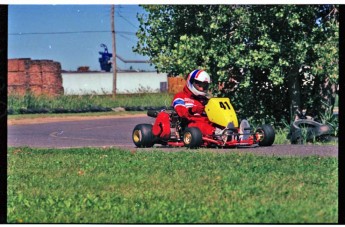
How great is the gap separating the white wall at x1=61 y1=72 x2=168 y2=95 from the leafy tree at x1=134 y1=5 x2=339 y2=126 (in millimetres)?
23803

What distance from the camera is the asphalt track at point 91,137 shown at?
16.0 metres

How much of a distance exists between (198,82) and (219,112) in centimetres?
70

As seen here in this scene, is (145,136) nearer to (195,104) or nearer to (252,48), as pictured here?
(195,104)

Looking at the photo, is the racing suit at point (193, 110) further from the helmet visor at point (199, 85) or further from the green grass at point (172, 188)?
the green grass at point (172, 188)

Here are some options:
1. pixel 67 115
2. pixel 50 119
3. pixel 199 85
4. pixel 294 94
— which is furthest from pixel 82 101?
pixel 199 85

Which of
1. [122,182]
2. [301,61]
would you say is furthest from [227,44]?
[122,182]

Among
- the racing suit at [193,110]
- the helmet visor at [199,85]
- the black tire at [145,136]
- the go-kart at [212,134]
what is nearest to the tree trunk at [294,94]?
the go-kart at [212,134]

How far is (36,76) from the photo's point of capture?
43250 mm

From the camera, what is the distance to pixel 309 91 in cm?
2280

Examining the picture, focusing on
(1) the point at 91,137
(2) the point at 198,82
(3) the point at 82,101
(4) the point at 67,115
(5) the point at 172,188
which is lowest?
(5) the point at 172,188

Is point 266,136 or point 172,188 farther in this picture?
point 266,136

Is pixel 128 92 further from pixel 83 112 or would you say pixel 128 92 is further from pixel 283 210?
pixel 283 210

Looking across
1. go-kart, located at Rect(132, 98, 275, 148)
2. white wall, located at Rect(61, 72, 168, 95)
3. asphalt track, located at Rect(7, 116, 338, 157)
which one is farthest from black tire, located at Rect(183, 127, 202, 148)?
white wall, located at Rect(61, 72, 168, 95)

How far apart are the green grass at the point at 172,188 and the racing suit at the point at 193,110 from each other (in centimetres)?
163
